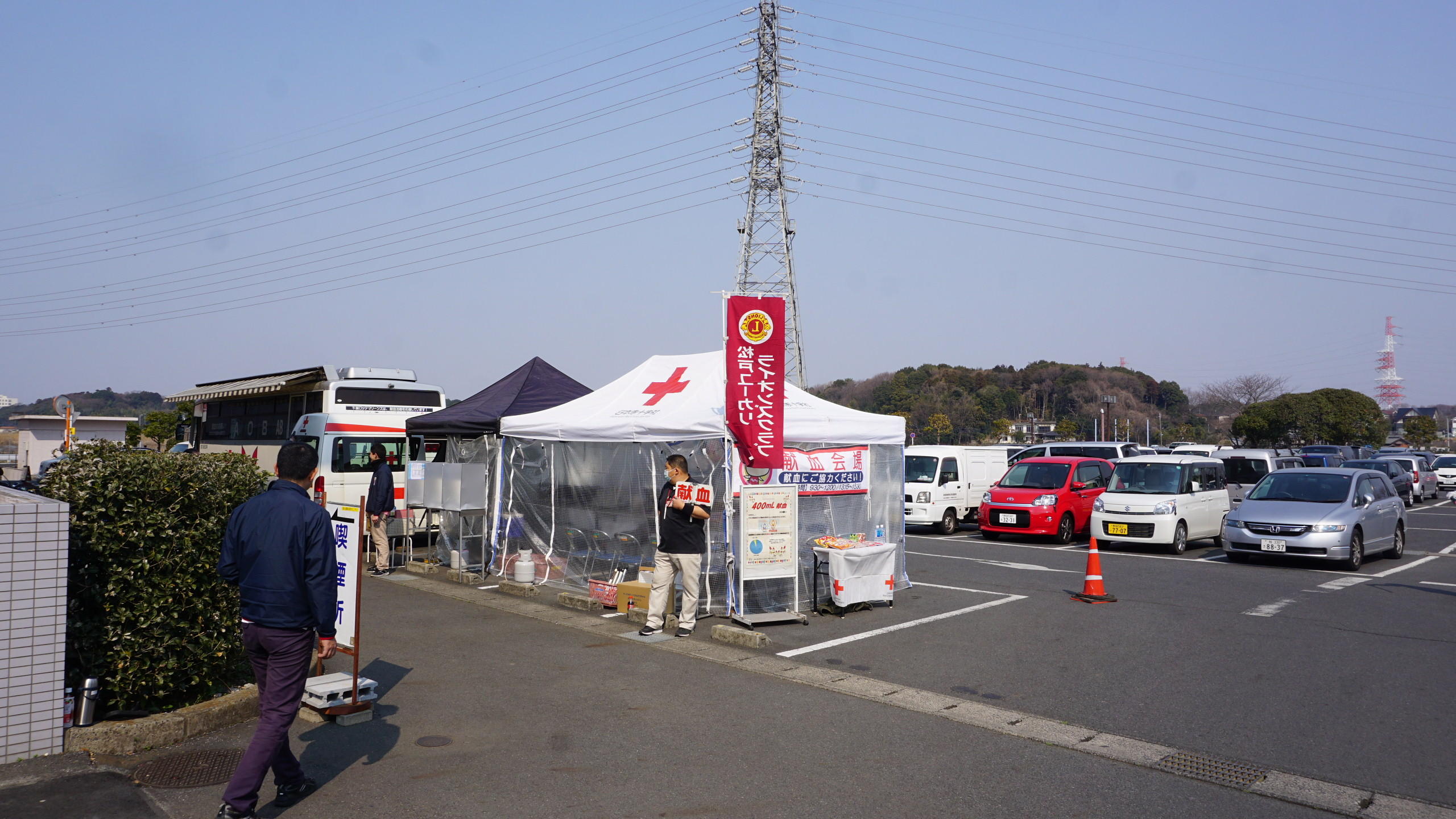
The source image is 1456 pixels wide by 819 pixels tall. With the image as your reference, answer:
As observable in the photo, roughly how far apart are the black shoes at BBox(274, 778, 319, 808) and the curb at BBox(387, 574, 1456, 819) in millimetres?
3874

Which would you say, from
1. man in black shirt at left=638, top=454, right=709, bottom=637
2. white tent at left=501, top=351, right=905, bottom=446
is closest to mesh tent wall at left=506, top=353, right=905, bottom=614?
white tent at left=501, top=351, right=905, bottom=446

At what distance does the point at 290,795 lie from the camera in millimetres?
4699

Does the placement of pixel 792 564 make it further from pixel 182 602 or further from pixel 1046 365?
pixel 1046 365

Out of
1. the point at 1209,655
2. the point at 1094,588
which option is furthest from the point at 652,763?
the point at 1094,588

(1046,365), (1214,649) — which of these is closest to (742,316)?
(1214,649)

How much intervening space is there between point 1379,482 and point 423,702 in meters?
16.6

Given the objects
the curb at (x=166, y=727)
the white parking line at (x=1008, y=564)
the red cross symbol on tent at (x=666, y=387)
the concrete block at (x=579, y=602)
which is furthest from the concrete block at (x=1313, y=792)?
the white parking line at (x=1008, y=564)

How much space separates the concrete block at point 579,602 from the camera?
412 inches

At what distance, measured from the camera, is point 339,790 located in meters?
4.93

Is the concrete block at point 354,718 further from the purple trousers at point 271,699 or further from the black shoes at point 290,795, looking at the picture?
the purple trousers at point 271,699

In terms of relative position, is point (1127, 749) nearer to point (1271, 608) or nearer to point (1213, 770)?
point (1213, 770)

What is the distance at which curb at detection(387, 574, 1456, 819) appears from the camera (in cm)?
496

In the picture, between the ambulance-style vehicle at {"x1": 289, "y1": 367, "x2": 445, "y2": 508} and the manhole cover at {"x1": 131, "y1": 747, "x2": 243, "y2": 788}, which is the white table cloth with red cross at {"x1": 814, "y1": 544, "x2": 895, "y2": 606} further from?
the ambulance-style vehicle at {"x1": 289, "y1": 367, "x2": 445, "y2": 508}

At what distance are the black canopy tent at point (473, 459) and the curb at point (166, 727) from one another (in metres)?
6.24
